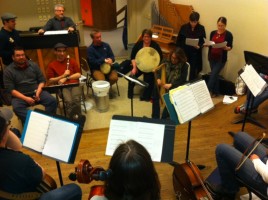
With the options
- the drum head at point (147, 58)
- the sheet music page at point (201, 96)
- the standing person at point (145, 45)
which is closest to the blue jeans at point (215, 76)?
the standing person at point (145, 45)

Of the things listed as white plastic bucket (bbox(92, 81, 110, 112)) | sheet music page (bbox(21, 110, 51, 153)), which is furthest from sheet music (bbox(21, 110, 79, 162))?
white plastic bucket (bbox(92, 81, 110, 112))

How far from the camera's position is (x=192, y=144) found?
142 inches

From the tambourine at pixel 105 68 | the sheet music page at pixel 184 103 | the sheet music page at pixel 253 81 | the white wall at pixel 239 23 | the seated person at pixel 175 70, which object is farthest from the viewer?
the tambourine at pixel 105 68

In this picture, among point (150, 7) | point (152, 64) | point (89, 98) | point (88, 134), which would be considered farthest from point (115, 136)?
point (150, 7)

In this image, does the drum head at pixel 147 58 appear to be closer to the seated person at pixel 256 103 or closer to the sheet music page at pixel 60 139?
the seated person at pixel 256 103

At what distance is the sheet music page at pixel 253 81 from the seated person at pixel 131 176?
2.08m

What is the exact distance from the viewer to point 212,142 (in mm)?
3627

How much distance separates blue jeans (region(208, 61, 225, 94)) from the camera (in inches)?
202

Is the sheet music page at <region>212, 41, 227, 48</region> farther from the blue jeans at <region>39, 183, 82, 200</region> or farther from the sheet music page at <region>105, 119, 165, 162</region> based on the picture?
the blue jeans at <region>39, 183, 82, 200</region>

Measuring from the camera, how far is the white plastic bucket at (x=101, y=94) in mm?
4680

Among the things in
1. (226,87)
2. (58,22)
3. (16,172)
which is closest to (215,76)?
(226,87)

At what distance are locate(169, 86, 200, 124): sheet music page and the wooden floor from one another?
0.85m

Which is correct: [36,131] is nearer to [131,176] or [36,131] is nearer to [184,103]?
[131,176]

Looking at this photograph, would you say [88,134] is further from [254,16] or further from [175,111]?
[254,16]
